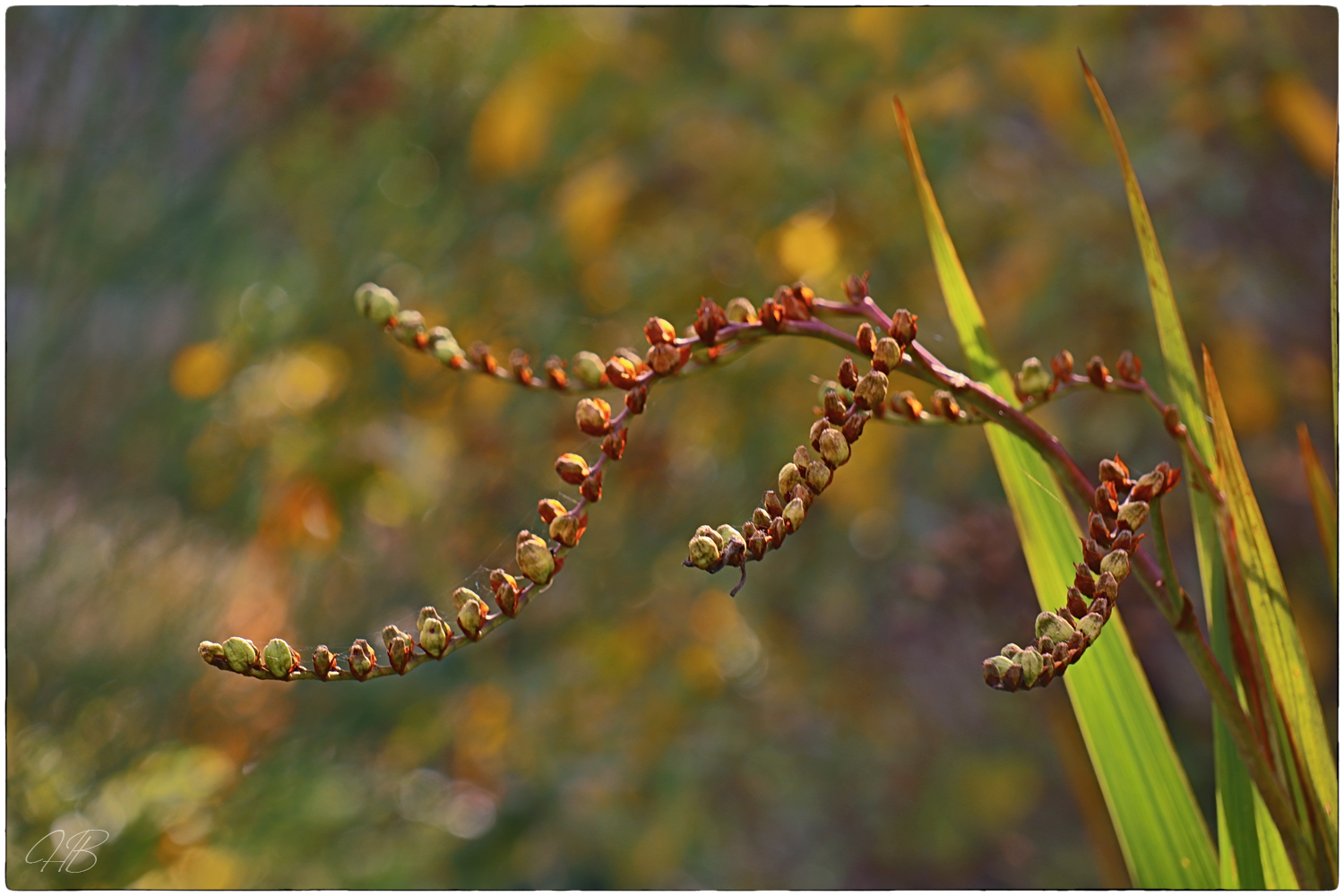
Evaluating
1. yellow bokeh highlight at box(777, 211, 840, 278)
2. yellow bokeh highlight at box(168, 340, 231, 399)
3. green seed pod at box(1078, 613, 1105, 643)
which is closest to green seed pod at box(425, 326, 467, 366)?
green seed pod at box(1078, 613, 1105, 643)

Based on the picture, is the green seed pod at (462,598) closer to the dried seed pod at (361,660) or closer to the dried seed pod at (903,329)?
the dried seed pod at (361,660)

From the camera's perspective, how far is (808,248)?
972mm

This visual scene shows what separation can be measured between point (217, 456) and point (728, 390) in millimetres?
603

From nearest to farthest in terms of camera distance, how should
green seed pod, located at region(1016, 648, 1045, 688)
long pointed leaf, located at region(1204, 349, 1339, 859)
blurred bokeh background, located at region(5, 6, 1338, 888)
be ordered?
green seed pod, located at region(1016, 648, 1045, 688), long pointed leaf, located at region(1204, 349, 1339, 859), blurred bokeh background, located at region(5, 6, 1338, 888)

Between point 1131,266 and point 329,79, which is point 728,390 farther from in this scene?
point 329,79

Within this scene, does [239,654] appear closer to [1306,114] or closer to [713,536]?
[713,536]

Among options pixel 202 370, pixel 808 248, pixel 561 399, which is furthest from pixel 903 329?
pixel 202 370

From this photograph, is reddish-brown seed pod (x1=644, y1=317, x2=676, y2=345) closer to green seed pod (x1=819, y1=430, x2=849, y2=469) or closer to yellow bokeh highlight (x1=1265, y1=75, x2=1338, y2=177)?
green seed pod (x1=819, y1=430, x2=849, y2=469)

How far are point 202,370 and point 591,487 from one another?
37.5 inches

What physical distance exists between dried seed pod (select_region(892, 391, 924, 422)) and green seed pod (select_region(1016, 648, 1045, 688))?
10 cm

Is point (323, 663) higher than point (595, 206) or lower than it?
lower

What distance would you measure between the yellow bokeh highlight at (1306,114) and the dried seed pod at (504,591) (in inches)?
35.4

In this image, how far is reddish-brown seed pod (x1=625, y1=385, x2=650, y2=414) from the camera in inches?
10.5

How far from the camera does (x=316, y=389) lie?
44.3 inches
